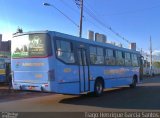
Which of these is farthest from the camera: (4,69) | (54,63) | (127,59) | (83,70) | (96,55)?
(4,69)

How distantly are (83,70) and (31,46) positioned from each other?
3306 mm

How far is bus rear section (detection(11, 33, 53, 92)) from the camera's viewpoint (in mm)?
16422

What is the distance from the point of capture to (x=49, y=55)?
16.4m

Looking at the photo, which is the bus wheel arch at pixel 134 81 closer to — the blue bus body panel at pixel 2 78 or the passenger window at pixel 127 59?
the passenger window at pixel 127 59

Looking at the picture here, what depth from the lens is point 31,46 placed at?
56.0 ft

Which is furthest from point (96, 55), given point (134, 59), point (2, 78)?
point (2, 78)

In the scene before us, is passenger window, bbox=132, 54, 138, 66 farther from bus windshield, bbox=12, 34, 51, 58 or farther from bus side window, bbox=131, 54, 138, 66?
bus windshield, bbox=12, 34, 51, 58

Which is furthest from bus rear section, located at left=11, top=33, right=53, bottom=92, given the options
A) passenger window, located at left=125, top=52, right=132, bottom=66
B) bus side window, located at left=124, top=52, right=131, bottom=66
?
passenger window, located at left=125, top=52, right=132, bottom=66

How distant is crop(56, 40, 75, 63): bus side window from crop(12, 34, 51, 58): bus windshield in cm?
60

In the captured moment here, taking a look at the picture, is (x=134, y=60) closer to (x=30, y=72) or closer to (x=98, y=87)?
(x=98, y=87)

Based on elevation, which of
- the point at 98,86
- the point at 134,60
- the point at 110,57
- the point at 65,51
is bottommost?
the point at 98,86

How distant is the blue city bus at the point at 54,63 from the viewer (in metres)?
16.4

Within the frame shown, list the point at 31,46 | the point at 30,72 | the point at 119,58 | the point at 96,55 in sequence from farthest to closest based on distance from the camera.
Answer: the point at 119,58 → the point at 96,55 → the point at 31,46 → the point at 30,72

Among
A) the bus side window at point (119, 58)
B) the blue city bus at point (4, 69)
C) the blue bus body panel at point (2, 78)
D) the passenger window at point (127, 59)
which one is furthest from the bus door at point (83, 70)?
the blue bus body panel at point (2, 78)
